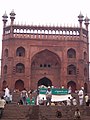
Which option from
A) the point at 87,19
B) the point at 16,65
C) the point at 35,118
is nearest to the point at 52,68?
the point at 16,65

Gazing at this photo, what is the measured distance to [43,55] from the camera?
4516 centimetres

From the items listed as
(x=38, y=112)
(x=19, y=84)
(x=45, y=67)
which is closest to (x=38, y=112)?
(x=38, y=112)

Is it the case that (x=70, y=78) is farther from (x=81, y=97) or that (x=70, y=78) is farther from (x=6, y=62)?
(x=81, y=97)

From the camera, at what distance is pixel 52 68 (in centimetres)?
4472

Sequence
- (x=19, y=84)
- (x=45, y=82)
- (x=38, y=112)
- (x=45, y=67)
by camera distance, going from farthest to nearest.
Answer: (x=45, y=82)
(x=45, y=67)
(x=19, y=84)
(x=38, y=112)

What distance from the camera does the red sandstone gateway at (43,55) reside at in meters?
43.2

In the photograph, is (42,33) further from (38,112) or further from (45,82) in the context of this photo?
(38,112)

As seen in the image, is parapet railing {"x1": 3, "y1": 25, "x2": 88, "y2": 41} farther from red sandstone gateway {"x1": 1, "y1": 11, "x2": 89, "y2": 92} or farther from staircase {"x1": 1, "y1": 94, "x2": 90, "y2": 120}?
staircase {"x1": 1, "y1": 94, "x2": 90, "y2": 120}

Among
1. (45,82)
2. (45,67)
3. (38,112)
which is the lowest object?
(38,112)

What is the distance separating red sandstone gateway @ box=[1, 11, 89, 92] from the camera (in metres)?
43.2

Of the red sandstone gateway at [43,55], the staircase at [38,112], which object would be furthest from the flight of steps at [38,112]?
the red sandstone gateway at [43,55]

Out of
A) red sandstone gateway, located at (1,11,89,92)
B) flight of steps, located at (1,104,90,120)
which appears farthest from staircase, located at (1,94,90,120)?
red sandstone gateway, located at (1,11,89,92)

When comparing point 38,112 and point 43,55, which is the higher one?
point 43,55

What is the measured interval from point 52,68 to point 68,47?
3.78 meters
